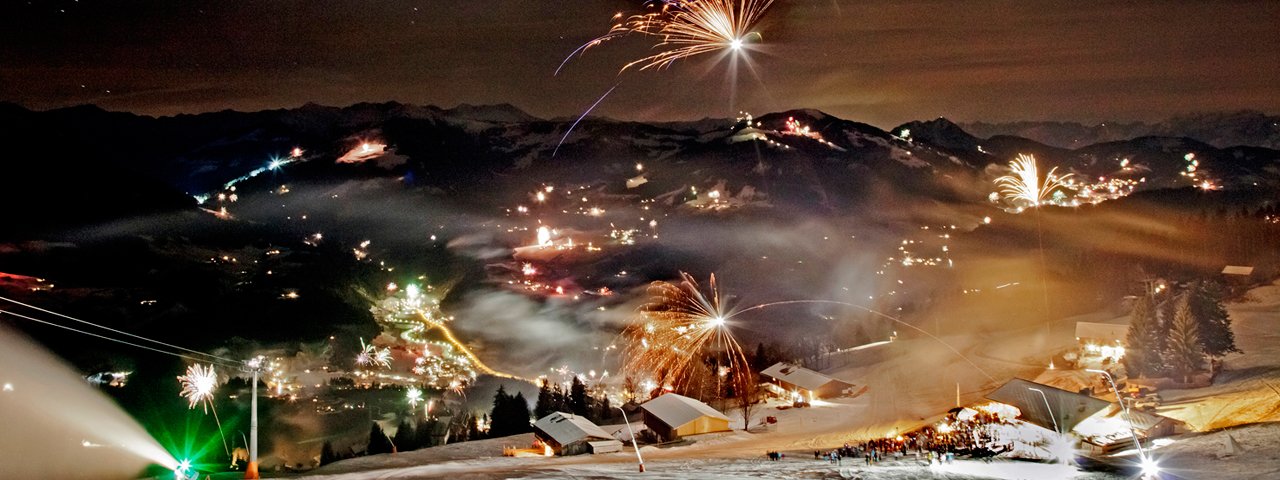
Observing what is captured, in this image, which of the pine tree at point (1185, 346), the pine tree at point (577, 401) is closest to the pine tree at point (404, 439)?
the pine tree at point (577, 401)

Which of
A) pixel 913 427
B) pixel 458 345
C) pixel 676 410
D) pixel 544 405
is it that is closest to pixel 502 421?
pixel 544 405

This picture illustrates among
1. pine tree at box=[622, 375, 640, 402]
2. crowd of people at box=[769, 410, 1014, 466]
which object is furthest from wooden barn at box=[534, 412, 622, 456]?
pine tree at box=[622, 375, 640, 402]

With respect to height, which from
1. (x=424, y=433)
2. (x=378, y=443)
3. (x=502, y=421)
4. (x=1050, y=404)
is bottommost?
(x=378, y=443)

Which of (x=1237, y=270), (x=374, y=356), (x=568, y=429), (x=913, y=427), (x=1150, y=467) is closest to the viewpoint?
(x=1150, y=467)

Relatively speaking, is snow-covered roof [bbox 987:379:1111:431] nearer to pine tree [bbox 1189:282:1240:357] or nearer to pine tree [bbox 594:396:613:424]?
pine tree [bbox 1189:282:1240:357]

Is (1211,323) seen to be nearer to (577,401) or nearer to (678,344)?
(678,344)

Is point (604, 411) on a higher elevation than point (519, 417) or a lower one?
higher

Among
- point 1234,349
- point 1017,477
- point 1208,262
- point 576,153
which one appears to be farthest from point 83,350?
point 576,153

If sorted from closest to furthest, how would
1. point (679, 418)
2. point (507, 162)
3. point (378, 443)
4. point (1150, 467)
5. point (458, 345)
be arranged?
point (1150, 467)
point (679, 418)
point (378, 443)
point (458, 345)
point (507, 162)

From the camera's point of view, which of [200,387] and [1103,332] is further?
[1103,332]
